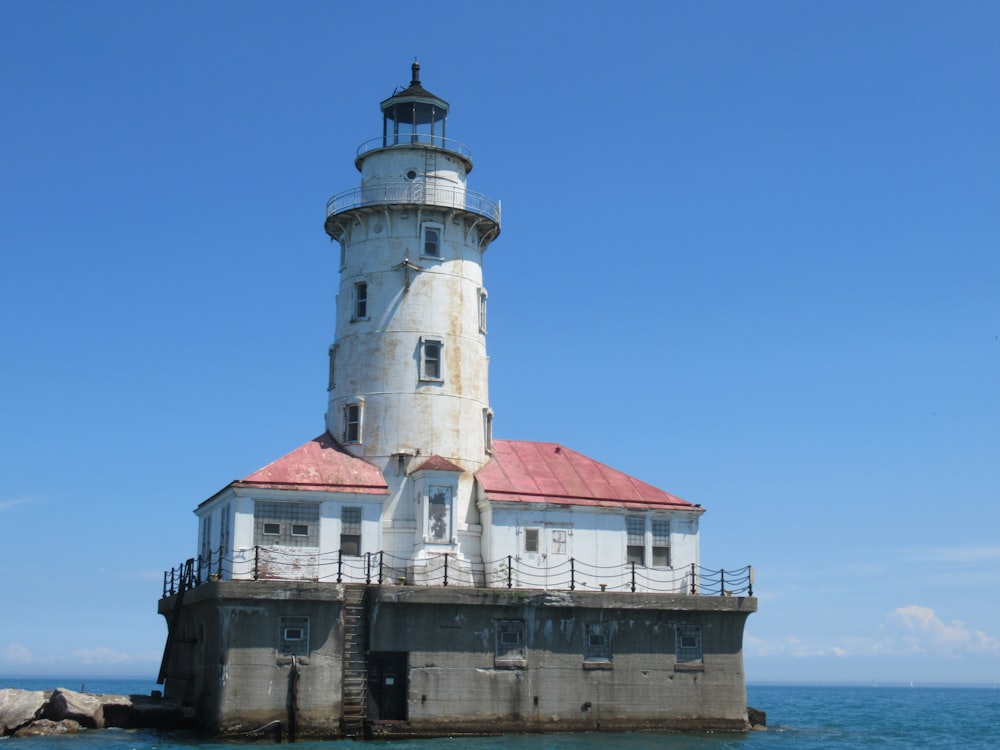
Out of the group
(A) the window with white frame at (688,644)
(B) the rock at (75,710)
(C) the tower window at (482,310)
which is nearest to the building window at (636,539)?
(A) the window with white frame at (688,644)

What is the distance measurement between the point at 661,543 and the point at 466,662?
7695mm

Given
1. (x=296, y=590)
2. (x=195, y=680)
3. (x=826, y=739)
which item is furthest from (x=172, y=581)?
(x=826, y=739)

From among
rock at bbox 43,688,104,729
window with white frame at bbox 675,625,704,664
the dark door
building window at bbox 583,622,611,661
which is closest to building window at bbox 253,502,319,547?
the dark door

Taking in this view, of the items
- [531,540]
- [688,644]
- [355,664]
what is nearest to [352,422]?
[531,540]

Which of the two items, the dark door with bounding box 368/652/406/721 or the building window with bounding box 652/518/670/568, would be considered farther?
the building window with bounding box 652/518/670/568

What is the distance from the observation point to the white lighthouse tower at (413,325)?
3744 cm

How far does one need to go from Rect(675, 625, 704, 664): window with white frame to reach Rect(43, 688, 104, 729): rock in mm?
15945

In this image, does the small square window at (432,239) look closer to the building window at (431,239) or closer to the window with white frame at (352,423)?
the building window at (431,239)

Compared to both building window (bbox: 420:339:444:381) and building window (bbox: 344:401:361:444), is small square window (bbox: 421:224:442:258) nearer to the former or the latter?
building window (bbox: 420:339:444:381)

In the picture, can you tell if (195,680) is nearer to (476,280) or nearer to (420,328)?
(420,328)

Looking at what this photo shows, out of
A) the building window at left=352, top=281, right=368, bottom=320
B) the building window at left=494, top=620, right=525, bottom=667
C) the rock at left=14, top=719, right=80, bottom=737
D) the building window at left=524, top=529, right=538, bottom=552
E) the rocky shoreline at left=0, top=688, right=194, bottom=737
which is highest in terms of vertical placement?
the building window at left=352, top=281, right=368, bottom=320

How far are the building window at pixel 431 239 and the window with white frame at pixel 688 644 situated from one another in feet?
44.1

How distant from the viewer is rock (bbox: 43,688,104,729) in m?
33.8

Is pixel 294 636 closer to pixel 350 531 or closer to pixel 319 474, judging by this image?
pixel 350 531
